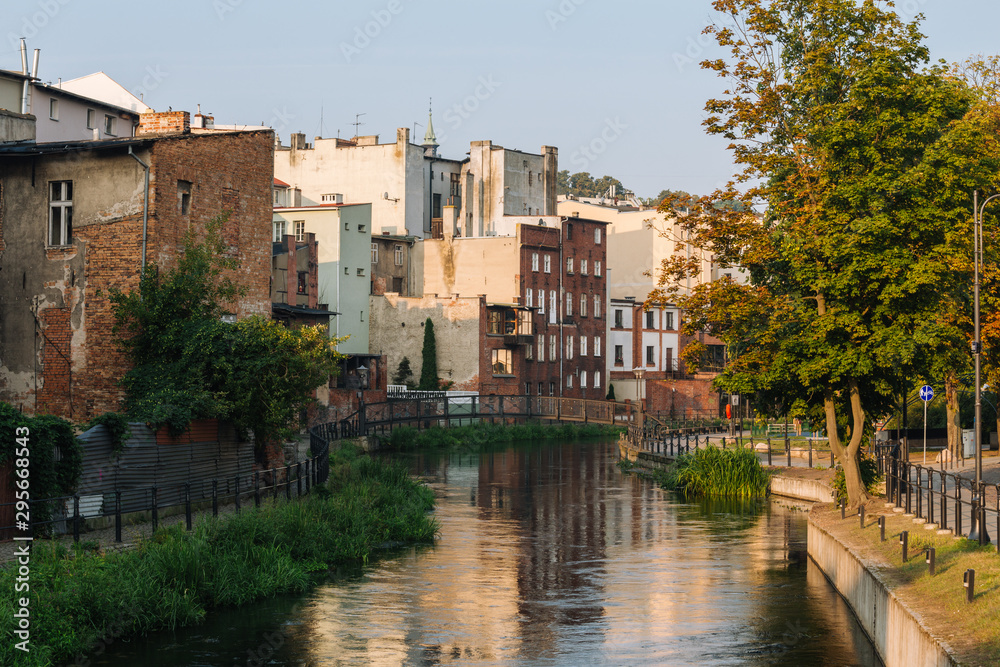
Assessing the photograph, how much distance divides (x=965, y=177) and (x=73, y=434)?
68.1 ft

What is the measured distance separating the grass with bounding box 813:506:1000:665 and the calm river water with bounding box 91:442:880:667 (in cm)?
143

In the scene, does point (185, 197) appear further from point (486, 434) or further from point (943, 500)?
point (486, 434)

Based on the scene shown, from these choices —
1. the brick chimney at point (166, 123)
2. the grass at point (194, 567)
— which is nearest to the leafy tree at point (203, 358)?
the grass at point (194, 567)

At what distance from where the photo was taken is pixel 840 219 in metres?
26.8

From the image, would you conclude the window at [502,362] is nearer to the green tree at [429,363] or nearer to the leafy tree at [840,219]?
the green tree at [429,363]

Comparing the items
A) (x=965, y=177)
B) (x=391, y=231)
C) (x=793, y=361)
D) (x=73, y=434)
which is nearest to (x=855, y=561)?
(x=793, y=361)

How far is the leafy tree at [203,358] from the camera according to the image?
2942 centimetres

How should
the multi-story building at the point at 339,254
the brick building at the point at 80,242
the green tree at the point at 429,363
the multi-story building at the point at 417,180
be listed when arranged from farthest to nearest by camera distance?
the multi-story building at the point at 417,180
the green tree at the point at 429,363
the multi-story building at the point at 339,254
the brick building at the point at 80,242

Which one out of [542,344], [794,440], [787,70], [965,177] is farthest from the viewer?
[542,344]

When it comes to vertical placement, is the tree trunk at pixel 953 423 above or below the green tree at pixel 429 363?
below

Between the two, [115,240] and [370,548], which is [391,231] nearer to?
[115,240]

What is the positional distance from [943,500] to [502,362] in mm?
56410

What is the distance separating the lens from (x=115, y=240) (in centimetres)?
3209

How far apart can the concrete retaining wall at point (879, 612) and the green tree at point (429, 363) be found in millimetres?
48469
